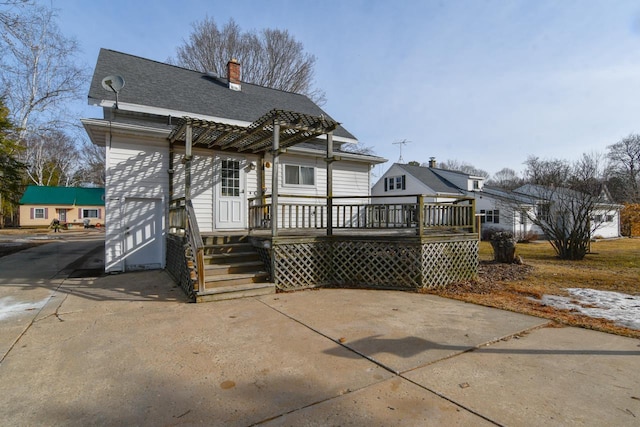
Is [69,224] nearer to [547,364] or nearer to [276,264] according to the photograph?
[276,264]

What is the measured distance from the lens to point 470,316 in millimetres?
4824

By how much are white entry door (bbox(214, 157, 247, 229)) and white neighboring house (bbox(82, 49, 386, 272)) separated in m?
0.03

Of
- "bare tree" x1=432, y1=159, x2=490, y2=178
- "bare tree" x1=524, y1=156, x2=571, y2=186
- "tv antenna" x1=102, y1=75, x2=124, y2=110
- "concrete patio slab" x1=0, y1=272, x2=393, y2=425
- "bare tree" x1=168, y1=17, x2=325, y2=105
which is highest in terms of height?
"bare tree" x1=168, y1=17, x2=325, y2=105

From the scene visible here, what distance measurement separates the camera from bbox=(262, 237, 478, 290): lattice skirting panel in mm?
6598

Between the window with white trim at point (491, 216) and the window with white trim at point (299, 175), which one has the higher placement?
the window with white trim at point (299, 175)

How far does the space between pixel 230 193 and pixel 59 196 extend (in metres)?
34.8

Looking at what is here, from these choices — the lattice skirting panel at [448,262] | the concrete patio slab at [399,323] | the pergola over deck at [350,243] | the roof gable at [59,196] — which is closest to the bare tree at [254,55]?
the pergola over deck at [350,243]

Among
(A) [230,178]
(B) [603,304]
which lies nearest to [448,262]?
(B) [603,304]

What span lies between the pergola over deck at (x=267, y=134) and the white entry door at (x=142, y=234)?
2.58 feet

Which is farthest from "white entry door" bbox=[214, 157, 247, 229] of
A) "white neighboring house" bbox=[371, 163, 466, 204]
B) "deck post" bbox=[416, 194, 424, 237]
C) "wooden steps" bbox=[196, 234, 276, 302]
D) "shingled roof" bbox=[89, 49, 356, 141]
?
"white neighboring house" bbox=[371, 163, 466, 204]

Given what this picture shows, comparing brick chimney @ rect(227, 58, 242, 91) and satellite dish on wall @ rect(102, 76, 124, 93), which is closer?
satellite dish on wall @ rect(102, 76, 124, 93)

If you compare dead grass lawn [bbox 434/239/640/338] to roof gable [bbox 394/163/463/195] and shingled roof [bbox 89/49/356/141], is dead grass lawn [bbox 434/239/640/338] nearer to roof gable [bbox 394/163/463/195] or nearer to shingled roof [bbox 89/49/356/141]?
shingled roof [bbox 89/49/356/141]

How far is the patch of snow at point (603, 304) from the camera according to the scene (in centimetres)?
470

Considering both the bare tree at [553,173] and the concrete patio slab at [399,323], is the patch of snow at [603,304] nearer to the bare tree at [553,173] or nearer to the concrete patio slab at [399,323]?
the concrete patio slab at [399,323]
